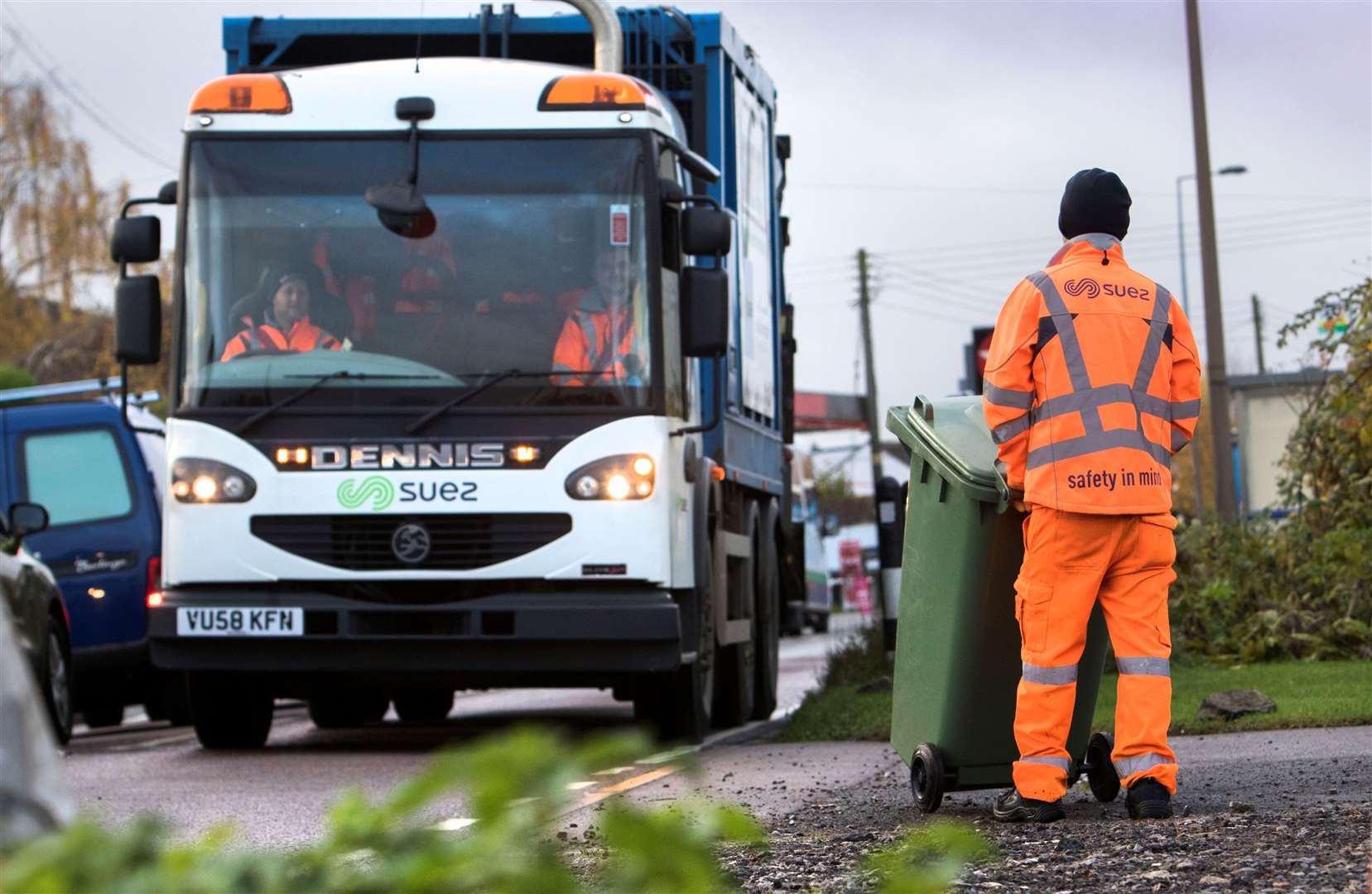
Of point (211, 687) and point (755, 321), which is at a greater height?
point (755, 321)

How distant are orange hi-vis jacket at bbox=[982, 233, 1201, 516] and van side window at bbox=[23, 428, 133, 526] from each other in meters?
8.54

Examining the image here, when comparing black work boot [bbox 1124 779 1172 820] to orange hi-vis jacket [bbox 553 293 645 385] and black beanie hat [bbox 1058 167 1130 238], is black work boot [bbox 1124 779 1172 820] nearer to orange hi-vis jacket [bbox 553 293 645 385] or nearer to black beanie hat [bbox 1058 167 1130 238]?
black beanie hat [bbox 1058 167 1130 238]

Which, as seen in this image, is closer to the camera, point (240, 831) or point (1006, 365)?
point (240, 831)

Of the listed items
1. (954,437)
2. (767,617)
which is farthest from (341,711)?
(954,437)

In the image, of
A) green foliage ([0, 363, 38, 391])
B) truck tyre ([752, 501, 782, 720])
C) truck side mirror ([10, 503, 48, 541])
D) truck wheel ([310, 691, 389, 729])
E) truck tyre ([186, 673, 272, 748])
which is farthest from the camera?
green foliage ([0, 363, 38, 391])

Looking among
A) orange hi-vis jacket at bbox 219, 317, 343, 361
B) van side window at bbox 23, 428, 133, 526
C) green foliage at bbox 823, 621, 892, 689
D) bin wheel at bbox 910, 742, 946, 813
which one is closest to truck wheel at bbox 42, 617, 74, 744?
van side window at bbox 23, 428, 133, 526

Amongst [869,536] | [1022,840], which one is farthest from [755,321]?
[869,536]

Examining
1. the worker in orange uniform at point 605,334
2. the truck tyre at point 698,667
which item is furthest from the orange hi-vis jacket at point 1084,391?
the truck tyre at point 698,667

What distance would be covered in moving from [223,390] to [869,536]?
52.0 meters

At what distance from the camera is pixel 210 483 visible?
32.8ft

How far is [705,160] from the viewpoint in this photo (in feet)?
37.6

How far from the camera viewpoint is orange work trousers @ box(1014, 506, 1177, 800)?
6086 mm

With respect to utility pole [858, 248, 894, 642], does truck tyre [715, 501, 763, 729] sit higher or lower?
lower

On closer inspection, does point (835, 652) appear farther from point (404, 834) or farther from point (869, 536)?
point (869, 536)
